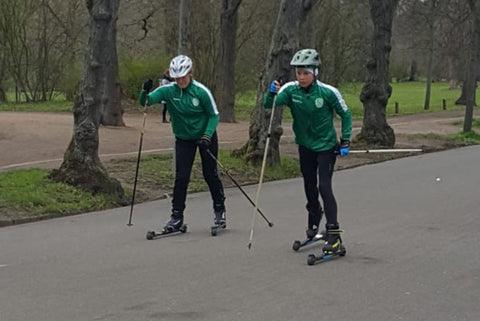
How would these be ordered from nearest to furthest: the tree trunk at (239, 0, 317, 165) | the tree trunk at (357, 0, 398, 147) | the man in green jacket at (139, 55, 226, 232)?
the man in green jacket at (139, 55, 226, 232) < the tree trunk at (239, 0, 317, 165) < the tree trunk at (357, 0, 398, 147)

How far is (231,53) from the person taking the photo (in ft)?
103

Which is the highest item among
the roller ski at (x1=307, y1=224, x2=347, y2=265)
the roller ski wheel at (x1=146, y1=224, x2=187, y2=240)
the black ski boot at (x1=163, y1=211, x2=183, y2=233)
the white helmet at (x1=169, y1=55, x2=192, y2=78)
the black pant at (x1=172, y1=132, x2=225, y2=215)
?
the white helmet at (x1=169, y1=55, x2=192, y2=78)

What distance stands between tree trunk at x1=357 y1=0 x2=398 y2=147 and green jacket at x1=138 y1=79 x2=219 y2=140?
13.6 meters

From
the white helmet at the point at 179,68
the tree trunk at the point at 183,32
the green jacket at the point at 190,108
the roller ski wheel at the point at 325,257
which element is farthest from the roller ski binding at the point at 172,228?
the tree trunk at the point at 183,32

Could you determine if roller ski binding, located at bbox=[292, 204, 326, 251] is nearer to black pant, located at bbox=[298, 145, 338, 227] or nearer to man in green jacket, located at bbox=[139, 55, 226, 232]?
black pant, located at bbox=[298, 145, 338, 227]

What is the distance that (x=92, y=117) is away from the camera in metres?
12.8

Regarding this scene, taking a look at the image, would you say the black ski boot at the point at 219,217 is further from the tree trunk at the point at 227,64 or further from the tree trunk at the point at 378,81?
the tree trunk at the point at 227,64

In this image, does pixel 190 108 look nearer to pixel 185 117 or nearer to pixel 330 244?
pixel 185 117

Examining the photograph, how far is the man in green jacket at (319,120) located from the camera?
7.98 meters

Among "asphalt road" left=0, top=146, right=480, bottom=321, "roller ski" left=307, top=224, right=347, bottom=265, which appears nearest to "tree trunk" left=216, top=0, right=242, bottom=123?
"asphalt road" left=0, top=146, right=480, bottom=321

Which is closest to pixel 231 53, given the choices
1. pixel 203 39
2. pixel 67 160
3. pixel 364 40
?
pixel 203 39

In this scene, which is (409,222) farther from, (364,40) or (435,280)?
(364,40)

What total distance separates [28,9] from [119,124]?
49.0 ft

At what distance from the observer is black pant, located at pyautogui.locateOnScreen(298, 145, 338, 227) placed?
8.06m
